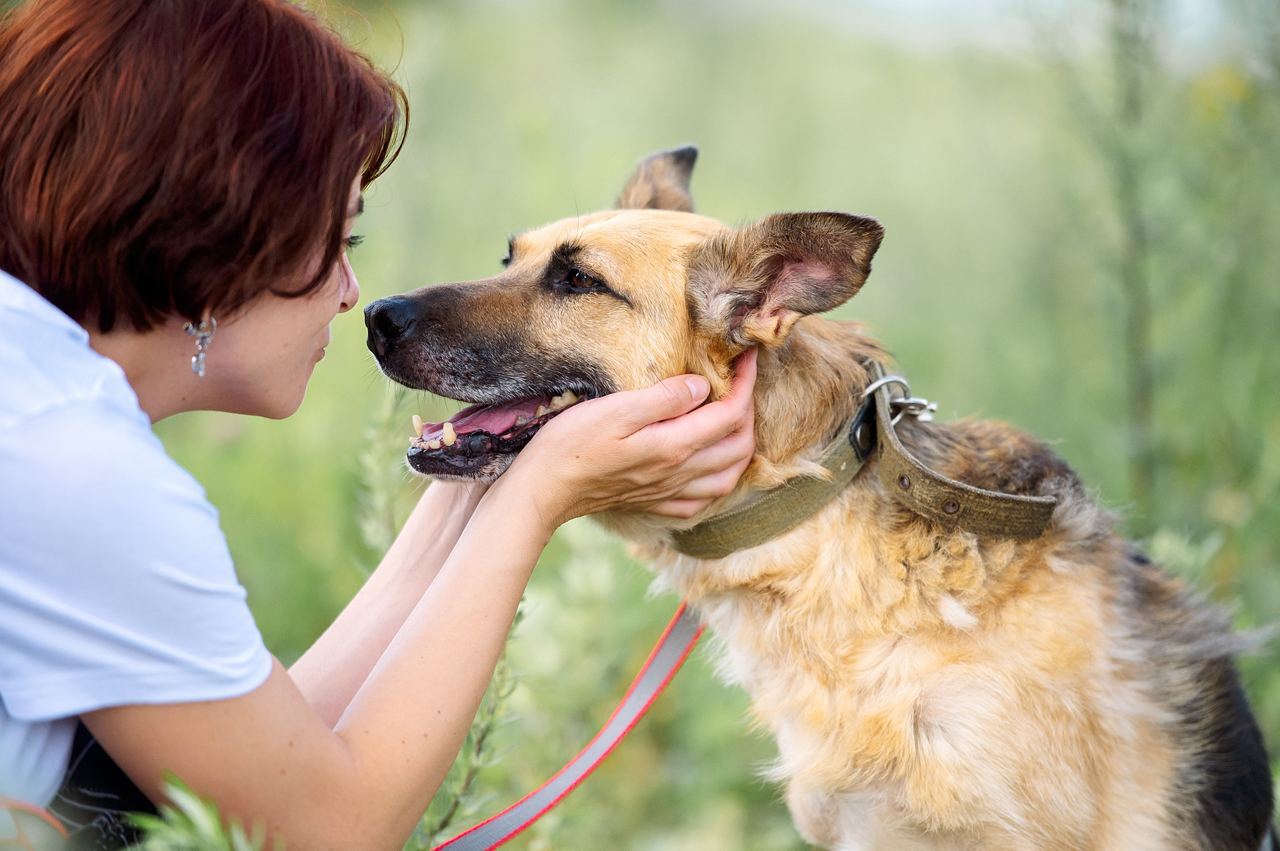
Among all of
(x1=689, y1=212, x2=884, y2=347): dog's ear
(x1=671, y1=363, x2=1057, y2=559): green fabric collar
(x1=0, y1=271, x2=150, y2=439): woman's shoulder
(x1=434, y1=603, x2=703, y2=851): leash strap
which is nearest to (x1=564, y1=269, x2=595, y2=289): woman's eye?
(x1=689, y1=212, x2=884, y2=347): dog's ear

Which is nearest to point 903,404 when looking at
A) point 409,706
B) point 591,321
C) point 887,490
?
point 887,490

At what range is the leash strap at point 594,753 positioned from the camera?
2191 millimetres

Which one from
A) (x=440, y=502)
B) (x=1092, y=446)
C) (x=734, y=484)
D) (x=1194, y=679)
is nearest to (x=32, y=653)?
(x=440, y=502)

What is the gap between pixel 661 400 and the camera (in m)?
2.24

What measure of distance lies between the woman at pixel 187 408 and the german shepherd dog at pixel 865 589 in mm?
425

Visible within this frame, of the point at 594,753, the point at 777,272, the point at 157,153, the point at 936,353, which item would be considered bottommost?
the point at 936,353

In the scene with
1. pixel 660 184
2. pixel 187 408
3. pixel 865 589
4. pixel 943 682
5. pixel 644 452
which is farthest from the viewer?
pixel 660 184

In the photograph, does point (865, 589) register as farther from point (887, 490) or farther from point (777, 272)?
point (777, 272)

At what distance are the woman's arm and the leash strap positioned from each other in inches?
19.6

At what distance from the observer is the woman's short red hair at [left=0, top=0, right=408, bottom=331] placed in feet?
5.42

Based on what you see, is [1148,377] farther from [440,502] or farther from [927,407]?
[440,502]

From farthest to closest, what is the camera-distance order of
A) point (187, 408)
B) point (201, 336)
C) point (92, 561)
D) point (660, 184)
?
point (660, 184) → point (187, 408) → point (201, 336) → point (92, 561)

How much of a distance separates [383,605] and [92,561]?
0.93 m

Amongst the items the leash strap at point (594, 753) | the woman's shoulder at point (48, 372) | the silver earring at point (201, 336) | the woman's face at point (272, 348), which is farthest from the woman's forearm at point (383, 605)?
the woman's shoulder at point (48, 372)
